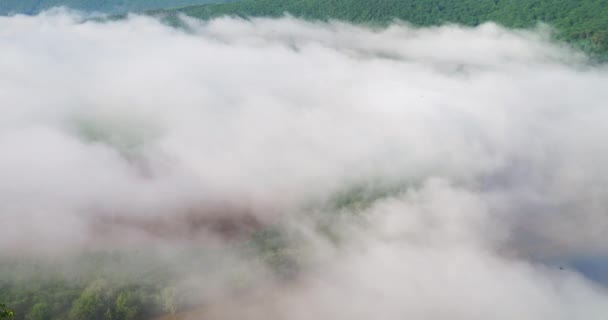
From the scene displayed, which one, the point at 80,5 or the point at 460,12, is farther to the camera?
the point at 80,5

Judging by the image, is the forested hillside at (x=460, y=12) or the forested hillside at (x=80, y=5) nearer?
the forested hillside at (x=460, y=12)

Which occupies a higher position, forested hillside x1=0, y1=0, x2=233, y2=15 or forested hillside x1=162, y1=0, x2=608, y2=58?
forested hillside x1=0, y1=0, x2=233, y2=15

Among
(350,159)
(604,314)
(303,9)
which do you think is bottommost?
(604,314)

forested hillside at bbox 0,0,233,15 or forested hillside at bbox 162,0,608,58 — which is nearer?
forested hillside at bbox 162,0,608,58

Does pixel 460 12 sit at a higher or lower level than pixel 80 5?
lower

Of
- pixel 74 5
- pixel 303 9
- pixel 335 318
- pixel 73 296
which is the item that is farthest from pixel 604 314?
pixel 74 5

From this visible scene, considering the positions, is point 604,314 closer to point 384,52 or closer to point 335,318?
point 335,318

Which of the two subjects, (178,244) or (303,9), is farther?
(303,9)

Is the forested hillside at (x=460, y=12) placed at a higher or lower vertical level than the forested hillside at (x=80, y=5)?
lower
